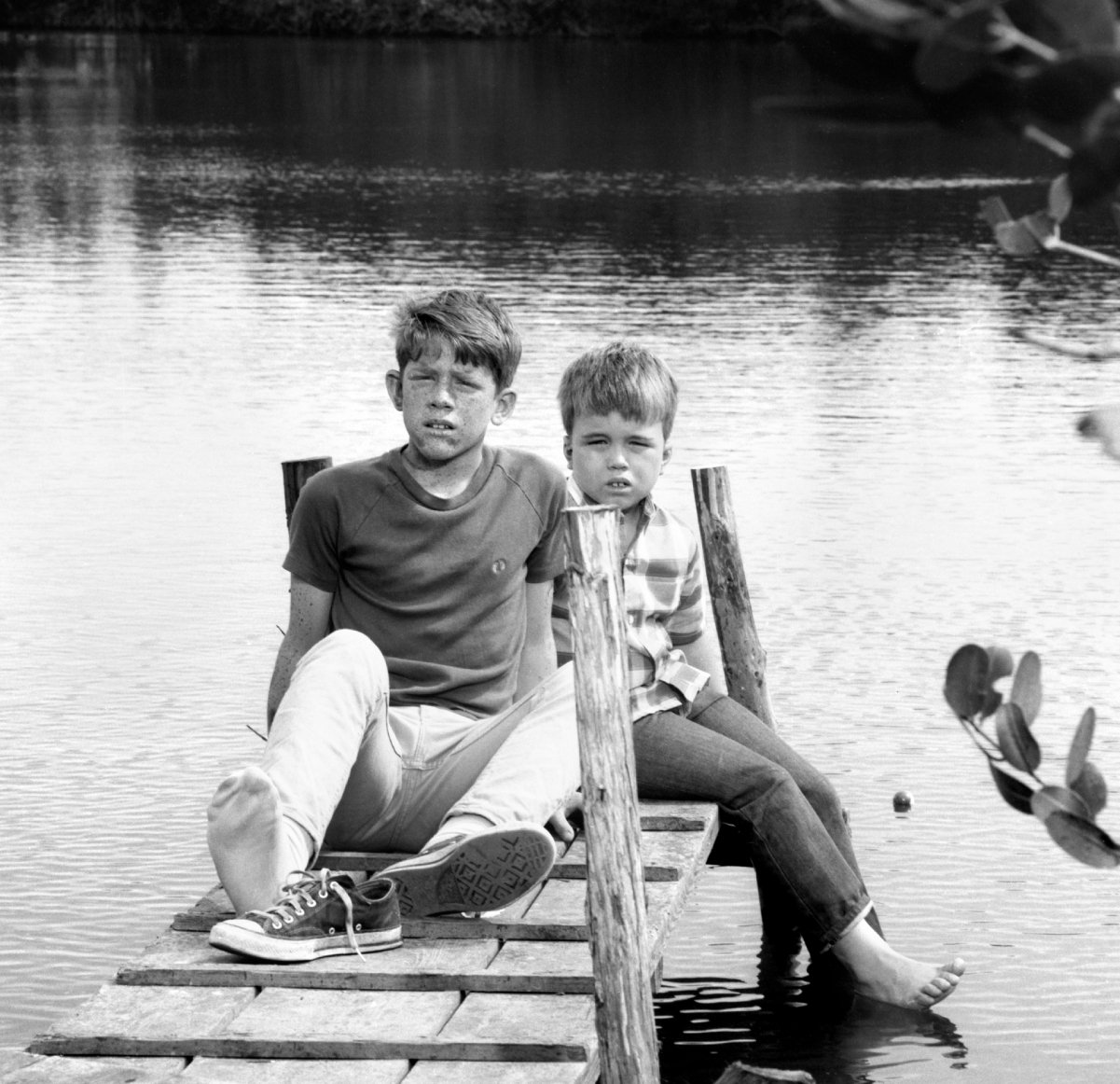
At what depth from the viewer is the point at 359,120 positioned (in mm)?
40562

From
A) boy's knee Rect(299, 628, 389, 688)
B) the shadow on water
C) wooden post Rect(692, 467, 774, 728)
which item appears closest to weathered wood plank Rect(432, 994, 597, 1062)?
boy's knee Rect(299, 628, 389, 688)

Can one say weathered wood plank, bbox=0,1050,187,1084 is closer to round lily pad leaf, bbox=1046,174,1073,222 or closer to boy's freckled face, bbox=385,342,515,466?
boy's freckled face, bbox=385,342,515,466

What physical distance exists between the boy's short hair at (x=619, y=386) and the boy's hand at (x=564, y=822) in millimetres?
791

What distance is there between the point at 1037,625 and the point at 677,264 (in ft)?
39.6

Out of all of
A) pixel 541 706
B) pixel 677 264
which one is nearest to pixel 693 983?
pixel 541 706

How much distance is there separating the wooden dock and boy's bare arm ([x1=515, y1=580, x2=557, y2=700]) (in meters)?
0.63

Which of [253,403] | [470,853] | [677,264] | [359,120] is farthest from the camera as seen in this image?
[359,120]

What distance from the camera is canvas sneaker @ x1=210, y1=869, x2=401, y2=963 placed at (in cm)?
386

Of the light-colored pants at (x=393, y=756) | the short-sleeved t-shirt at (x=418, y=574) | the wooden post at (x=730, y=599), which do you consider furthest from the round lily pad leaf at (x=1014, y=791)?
the wooden post at (x=730, y=599)

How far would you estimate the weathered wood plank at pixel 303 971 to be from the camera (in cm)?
383

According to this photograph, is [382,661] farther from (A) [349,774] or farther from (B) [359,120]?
(B) [359,120]

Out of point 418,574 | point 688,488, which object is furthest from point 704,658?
point 688,488

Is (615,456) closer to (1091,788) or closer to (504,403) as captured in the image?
(504,403)

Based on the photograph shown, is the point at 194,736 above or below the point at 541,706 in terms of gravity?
below
